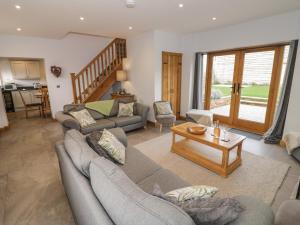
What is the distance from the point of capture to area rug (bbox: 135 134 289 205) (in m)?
2.06

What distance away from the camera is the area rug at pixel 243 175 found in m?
2.06

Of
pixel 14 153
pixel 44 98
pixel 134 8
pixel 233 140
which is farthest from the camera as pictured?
pixel 44 98

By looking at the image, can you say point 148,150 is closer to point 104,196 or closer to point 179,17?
point 104,196

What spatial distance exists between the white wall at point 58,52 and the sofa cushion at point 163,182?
5.11 m

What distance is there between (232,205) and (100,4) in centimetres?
317

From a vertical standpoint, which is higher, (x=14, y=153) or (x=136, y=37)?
(x=136, y=37)

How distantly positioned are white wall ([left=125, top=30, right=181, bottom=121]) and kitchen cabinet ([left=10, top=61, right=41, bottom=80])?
4.89 meters

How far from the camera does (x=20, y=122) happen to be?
5277 millimetres

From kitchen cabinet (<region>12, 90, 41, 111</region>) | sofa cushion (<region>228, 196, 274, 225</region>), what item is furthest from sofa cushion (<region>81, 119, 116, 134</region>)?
kitchen cabinet (<region>12, 90, 41, 111</region>)

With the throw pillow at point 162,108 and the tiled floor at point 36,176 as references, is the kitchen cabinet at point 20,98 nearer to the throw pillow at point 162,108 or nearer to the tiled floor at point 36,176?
the tiled floor at point 36,176

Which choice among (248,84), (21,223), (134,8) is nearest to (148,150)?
(21,223)

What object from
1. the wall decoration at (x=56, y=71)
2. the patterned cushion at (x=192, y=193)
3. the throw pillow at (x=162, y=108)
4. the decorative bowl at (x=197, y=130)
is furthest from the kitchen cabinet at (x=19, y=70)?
the patterned cushion at (x=192, y=193)

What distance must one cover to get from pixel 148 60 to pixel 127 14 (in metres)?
1.54

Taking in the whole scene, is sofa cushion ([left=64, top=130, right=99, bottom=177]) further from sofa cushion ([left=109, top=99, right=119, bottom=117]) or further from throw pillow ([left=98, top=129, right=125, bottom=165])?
sofa cushion ([left=109, top=99, right=119, bottom=117])
